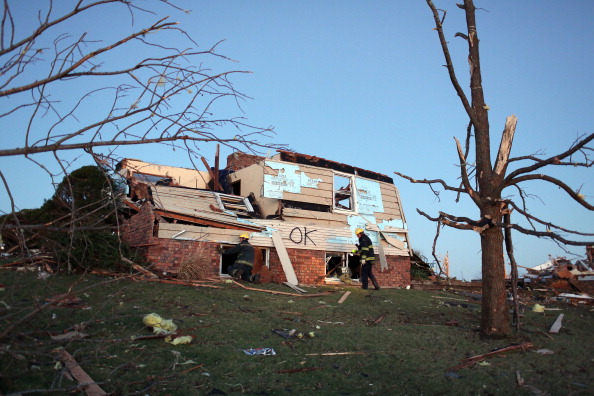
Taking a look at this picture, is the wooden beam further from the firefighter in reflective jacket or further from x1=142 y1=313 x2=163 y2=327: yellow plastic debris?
x1=142 y1=313 x2=163 y2=327: yellow plastic debris

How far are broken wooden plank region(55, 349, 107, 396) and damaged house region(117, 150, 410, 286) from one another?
7.43m

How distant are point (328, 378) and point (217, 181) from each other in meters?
12.8

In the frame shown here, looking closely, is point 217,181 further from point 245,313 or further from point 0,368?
point 0,368

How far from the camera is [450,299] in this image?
13.7 m

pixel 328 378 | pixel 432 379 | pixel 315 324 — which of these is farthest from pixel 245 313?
pixel 432 379

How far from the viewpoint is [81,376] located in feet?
15.7

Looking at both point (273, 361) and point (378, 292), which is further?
point (378, 292)

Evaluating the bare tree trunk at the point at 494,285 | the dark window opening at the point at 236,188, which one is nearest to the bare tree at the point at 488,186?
the bare tree trunk at the point at 494,285

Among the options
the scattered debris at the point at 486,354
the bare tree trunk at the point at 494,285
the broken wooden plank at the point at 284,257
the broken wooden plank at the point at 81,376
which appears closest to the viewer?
the broken wooden plank at the point at 81,376

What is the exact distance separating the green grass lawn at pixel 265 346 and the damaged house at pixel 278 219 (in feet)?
9.60

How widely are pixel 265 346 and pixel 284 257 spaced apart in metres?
7.84

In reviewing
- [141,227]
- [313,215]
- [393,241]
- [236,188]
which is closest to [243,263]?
[141,227]

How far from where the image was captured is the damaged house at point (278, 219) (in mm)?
13344

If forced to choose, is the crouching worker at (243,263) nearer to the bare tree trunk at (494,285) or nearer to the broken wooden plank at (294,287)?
the broken wooden plank at (294,287)
